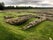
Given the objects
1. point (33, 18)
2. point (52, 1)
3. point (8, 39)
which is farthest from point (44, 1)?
point (8, 39)

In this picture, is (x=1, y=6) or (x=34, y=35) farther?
(x=1, y=6)

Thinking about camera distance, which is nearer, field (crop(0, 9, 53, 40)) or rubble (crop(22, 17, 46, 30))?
field (crop(0, 9, 53, 40))

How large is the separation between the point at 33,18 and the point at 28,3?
1263 centimetres

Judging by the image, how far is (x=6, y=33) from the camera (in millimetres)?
21781

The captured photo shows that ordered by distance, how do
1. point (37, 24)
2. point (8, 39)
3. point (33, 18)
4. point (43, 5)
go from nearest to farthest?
point (8, 39), point (37, 24), point (33, 18), point (43, 5)

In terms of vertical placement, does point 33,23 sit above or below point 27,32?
above

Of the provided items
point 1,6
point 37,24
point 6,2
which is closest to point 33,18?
point 37,24

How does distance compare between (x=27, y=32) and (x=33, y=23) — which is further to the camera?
(x=33, y=23)

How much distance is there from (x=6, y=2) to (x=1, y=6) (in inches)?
145

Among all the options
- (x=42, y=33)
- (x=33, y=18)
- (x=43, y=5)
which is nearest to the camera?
(x=42, y=33)

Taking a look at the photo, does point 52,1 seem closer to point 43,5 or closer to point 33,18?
point 43,5

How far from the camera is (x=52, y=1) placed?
41281mm

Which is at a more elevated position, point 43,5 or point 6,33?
point 6,33

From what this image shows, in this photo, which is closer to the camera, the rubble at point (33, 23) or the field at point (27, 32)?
the field at point (27, 32)
